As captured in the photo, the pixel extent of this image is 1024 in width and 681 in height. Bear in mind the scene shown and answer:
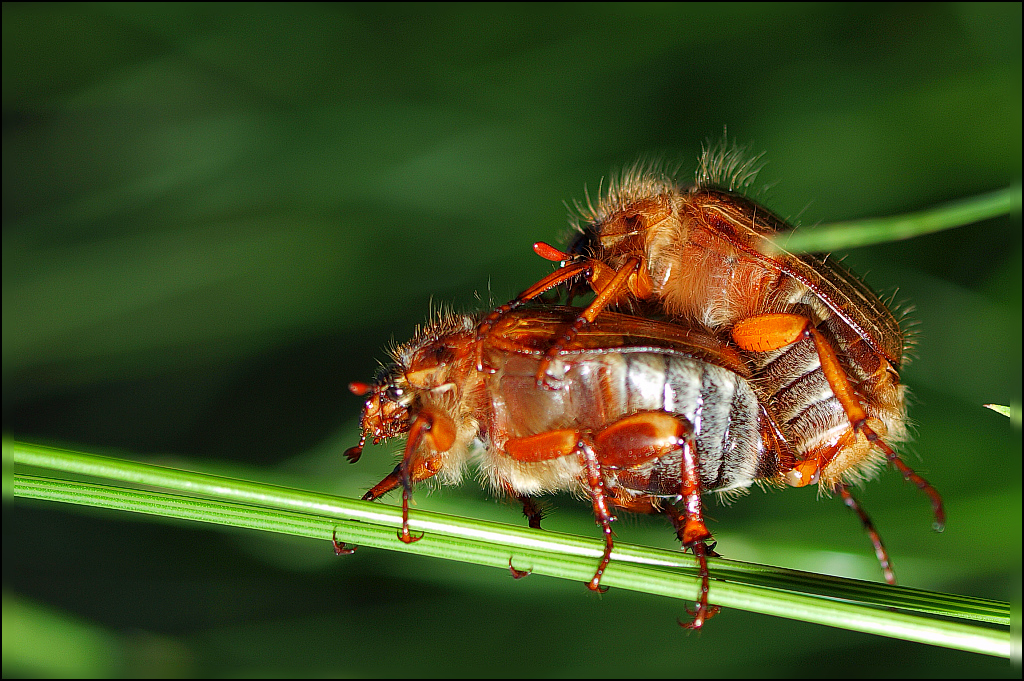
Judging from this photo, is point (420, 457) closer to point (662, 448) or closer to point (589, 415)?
point (589, 415)

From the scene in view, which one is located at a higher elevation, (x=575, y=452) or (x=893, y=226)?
(x=893, y=226)

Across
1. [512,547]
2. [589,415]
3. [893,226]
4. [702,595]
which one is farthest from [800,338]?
[512,547]

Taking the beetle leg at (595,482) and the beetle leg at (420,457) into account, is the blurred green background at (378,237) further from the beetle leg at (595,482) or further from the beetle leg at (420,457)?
the beetle leg at (595,482)

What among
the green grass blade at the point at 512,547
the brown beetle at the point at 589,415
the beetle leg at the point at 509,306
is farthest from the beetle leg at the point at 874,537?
the beetle leg at the point at 509,306

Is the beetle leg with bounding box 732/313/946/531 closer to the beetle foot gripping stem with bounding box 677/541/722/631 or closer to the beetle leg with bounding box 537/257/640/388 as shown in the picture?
the beetle leg with bounding box 537/257/640/388

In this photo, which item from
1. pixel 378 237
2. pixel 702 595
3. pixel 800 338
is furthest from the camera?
pixel 378 237
